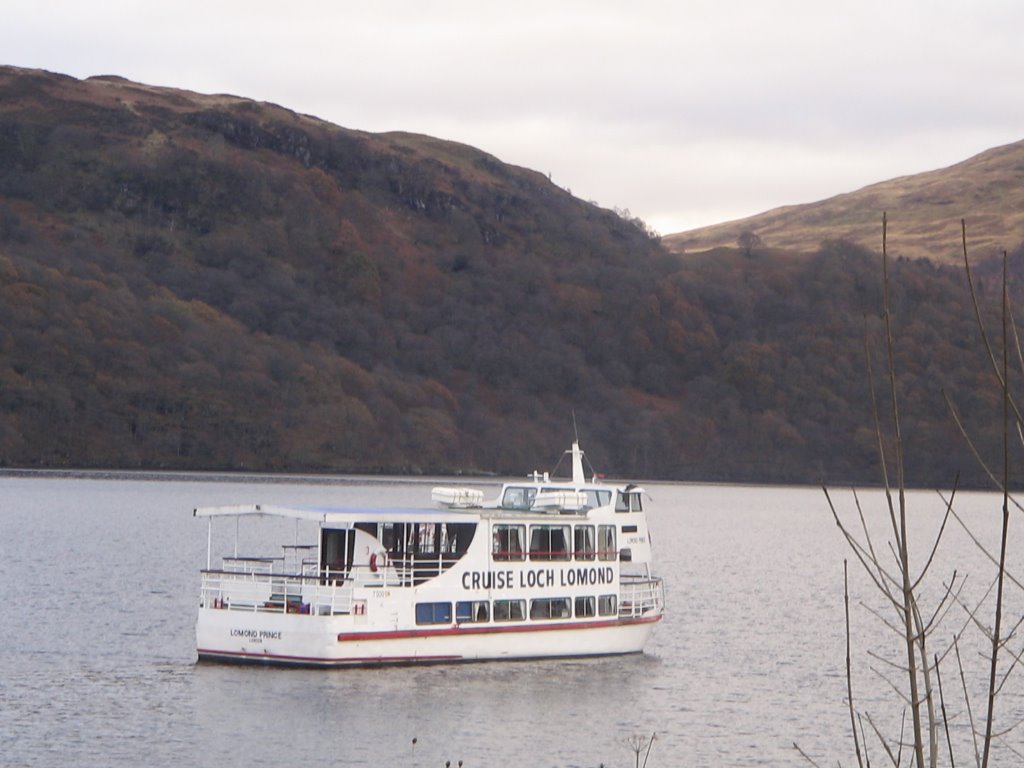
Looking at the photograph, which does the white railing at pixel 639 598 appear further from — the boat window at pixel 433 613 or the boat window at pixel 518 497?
the boat window at pixel 433 613

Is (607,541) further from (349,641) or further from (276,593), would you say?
(276,593)

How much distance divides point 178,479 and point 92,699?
446ft

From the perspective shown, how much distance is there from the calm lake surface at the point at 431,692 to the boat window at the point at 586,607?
126 cm

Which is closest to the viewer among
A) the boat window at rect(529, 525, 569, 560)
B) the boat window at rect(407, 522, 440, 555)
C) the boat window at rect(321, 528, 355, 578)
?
the boat window at rect(321, 528, 355, 578)

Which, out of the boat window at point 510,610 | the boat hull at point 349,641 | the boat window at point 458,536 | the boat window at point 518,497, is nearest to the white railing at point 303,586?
the boat hull at point 349,641

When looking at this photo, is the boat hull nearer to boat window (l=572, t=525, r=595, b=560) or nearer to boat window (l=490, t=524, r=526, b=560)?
boat window (l=490, t=524, r=526, b=560)

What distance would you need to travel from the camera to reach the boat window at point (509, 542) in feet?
129

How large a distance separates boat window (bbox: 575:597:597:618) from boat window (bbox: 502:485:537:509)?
3.32 meters

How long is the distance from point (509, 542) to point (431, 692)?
5.50 m

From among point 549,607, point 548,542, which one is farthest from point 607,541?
point 549,607

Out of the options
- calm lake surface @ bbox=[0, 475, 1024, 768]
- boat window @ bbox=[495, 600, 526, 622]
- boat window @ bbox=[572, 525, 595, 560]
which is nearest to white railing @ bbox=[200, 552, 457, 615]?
calm lake surface @ bbox=[0, 475, 1024, 768]

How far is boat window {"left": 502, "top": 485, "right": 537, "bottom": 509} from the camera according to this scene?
43250mm

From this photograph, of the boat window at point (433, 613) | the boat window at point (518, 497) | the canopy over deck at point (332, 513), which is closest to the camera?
the canopy over deck at point (332, 513)

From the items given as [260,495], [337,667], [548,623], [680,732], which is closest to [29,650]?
[337,667]
